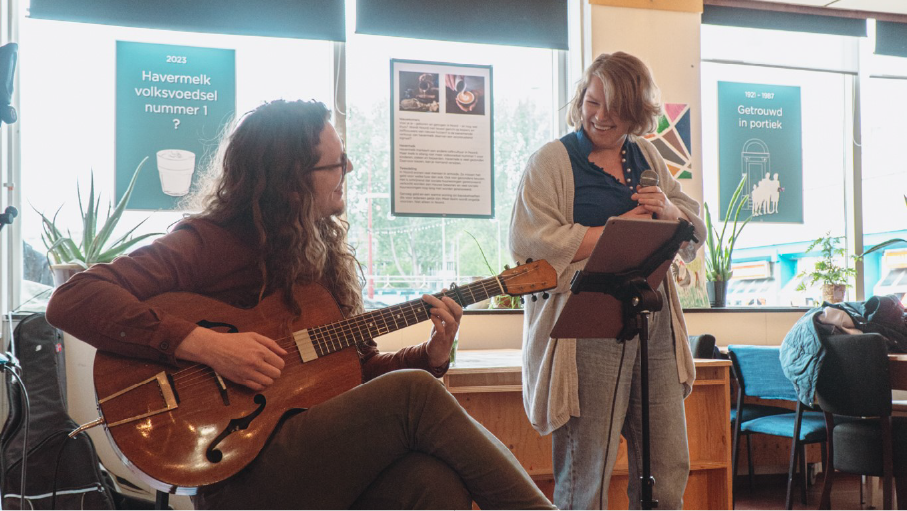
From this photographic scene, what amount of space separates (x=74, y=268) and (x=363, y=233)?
4.63 ft

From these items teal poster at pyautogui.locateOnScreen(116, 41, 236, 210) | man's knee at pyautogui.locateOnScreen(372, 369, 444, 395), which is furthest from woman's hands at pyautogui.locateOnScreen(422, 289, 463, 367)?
teal poster at pyautogui.locateOnScreen(116, 41, 236, 210)

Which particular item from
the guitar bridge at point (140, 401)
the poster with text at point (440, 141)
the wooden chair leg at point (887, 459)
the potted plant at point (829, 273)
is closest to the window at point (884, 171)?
the potted plant at point (829, 273)

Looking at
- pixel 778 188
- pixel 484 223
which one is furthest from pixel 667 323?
pixel 778 188

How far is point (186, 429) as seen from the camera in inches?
53.2

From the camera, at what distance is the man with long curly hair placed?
4.25ft

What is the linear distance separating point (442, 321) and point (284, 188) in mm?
456

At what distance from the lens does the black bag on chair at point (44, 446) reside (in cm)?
267

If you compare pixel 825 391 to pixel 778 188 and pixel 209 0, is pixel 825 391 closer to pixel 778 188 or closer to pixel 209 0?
pixel 778 188

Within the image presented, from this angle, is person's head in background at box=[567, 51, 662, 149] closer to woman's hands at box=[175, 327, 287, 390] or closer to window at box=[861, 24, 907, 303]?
woman's hands at box=[175, 327, 287, 390]

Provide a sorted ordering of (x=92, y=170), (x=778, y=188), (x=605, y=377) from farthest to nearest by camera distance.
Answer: (x=778, y=188)
(x=92, y=170)
(x=605, y=377)

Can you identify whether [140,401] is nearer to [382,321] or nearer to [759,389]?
[382,321]

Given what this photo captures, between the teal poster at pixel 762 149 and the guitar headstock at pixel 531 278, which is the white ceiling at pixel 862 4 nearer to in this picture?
the teal poster at pixel 762 149

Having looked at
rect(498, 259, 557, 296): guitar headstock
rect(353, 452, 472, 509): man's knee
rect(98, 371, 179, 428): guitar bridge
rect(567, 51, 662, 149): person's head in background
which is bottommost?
rect(353, 452, 472, 509): man's knee

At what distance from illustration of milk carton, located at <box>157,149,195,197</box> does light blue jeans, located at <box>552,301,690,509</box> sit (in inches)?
103
